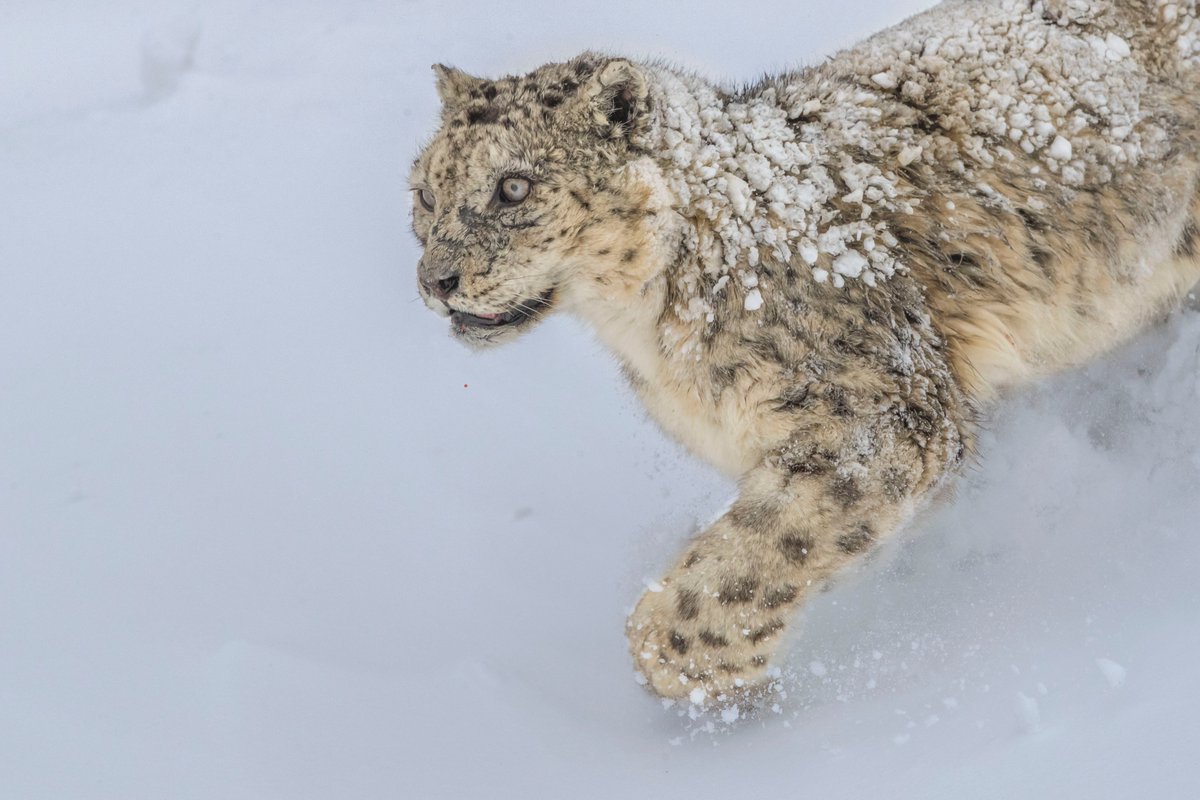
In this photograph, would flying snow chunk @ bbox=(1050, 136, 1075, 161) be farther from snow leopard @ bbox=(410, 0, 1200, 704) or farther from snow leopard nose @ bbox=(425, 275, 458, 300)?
snow leopard nose @ bbox=(425, 275, 458, 300)

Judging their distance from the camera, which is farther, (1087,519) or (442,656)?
(1087,519)

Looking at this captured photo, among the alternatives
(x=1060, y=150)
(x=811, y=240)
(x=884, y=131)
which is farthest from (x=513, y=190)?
(x=1060, y=150)

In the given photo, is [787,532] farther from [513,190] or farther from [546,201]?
[513,190]

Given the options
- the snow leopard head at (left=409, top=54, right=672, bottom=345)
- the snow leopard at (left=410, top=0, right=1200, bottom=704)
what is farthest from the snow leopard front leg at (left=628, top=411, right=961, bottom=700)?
the snow leopard head at (left=409, top=54, right=672, bottom=345)

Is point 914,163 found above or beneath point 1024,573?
above

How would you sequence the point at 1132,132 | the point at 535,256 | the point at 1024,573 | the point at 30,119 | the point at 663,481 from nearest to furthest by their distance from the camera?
the point at 535,256 → the point at 1132,132 → the point at 1024,573 → the point at 663,481 → the point at 30,119

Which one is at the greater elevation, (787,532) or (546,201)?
(546,201)

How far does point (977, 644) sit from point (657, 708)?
1.37 meters

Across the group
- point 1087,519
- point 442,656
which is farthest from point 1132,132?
point 442,656

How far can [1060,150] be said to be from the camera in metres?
3.84

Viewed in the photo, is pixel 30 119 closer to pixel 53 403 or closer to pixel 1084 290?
pixel 53 403

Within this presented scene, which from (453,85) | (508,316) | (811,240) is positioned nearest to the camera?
(811,240)

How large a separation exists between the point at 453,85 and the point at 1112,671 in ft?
11.0

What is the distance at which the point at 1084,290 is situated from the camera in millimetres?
4070
